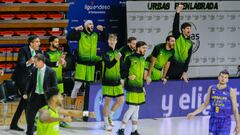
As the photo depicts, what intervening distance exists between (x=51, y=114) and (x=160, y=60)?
6904 millimetres

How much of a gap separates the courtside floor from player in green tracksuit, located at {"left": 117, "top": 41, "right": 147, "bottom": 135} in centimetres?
60

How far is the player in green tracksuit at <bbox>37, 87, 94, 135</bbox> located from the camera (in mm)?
9406

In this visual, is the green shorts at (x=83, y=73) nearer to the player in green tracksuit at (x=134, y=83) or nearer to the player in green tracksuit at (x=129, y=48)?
the player in green tracksuit at (x=129, y=48)

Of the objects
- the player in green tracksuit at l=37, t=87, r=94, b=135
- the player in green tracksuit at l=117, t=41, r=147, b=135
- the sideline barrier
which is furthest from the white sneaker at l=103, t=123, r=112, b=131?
the player in green tracksuit at l=37, t=87, r=94, b=135

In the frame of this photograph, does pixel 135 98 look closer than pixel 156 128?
Yes

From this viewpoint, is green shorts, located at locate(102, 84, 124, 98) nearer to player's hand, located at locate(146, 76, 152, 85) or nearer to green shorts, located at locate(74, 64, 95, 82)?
green shorts, located at locate(74, 64, 95, 82)

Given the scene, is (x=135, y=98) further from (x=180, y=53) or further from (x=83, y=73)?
(x=180, y=53)

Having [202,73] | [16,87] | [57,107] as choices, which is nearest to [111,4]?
[202,73]

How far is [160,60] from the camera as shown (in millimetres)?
16031

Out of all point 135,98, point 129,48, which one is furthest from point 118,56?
point 135,98

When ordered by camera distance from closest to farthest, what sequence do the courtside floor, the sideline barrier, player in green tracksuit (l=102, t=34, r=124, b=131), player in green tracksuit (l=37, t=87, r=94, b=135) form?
player in green tracksuit (l=37, t=87, r=94, b=135) < the courtside floor < player in green tracksuit (l=102, t=34, r=124, b=131) < the sideline barrier

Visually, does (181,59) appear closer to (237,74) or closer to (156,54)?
(156,54)

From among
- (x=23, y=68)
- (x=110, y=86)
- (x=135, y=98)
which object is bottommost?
(x=135, y=98)

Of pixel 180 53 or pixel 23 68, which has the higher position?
pixel 180 53
